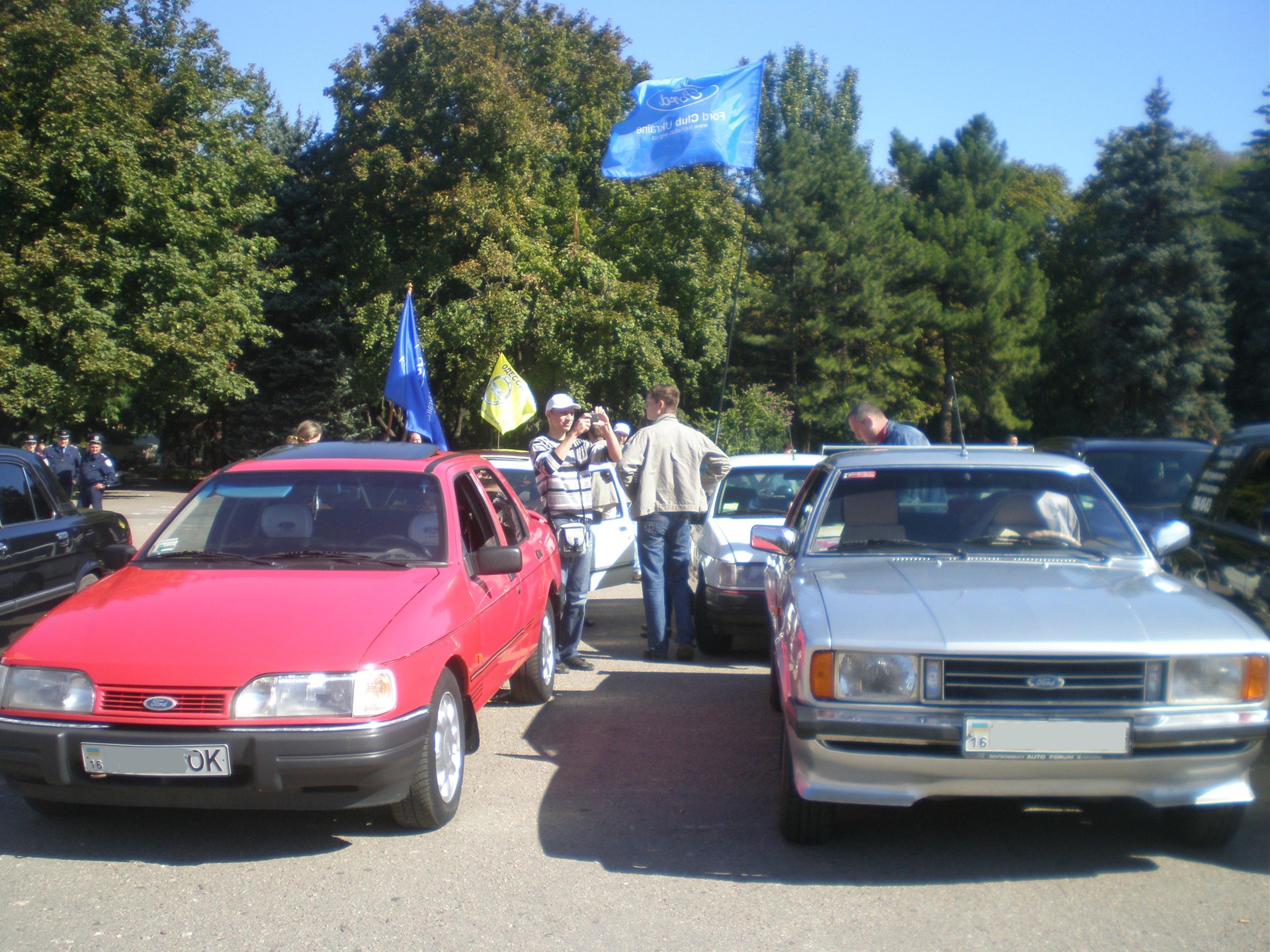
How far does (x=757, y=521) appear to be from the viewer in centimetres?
916

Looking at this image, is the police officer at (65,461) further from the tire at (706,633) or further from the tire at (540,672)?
the tire at (540,672)

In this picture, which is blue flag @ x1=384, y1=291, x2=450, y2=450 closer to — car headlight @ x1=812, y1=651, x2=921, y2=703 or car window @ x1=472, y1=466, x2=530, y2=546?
car window @ x1=472, y1=466, x2=530, y2=546

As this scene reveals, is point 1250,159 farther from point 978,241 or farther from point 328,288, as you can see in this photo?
point 328,288

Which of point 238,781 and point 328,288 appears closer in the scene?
point 238,781

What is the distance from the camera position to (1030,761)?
12.3 feet

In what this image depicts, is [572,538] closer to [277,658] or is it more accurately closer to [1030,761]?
[277,658]

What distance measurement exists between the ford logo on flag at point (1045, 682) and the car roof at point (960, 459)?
69.5 inches

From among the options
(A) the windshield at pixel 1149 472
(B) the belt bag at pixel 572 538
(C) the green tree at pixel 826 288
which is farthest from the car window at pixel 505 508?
(C) the green tree at pixel 826 288

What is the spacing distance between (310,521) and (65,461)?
1540 cm

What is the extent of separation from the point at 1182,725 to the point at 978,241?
47594 mm

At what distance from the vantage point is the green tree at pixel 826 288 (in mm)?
42312

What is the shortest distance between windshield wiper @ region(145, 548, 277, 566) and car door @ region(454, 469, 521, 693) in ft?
3.08

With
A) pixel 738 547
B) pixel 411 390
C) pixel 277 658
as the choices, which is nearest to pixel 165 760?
pixel 277 658

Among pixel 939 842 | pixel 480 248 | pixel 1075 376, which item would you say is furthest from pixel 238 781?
pixel 1075 376
